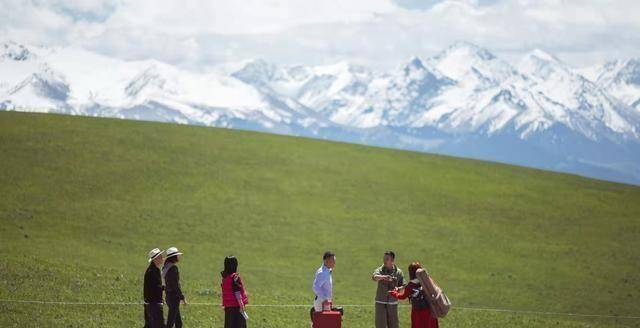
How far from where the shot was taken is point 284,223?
219ft

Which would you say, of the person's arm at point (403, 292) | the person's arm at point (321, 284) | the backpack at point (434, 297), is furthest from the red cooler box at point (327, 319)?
the backpack at point (434, 297)

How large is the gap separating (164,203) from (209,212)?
3.82m

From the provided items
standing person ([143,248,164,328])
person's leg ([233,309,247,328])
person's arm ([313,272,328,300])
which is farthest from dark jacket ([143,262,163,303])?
person's arm ([313,272,328,300])

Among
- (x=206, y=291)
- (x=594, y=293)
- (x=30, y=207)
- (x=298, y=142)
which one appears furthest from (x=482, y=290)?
(x=298, y=142)

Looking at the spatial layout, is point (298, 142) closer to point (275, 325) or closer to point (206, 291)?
point (206, 291)

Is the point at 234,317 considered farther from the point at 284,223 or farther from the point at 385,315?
the point at 284,223

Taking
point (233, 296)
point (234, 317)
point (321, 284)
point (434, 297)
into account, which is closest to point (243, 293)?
point (233, 296)

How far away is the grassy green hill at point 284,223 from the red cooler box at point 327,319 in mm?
10052

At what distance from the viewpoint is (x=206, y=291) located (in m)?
42.0

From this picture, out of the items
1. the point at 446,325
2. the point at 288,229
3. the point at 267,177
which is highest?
the point at 267,177

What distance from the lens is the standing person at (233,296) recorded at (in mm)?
24391

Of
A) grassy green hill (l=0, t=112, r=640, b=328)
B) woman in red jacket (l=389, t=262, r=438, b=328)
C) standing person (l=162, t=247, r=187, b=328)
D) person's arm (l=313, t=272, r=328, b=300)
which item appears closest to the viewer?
woman in red jacket (l=389, t=262, r=438, b=328)

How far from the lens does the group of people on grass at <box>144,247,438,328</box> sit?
24016 millimetres

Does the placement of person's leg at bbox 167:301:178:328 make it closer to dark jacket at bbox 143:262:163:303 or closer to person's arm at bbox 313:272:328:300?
dark jacket at bbox 143:262:163:303
